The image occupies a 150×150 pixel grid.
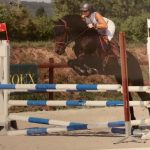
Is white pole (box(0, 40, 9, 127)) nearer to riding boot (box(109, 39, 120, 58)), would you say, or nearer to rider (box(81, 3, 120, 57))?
rider (box(81, 3, 120, 57))

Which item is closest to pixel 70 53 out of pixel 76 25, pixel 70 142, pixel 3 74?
pixel 76 25

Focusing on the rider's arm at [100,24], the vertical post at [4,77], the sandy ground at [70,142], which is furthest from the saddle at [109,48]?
the vertical post at [4,77]

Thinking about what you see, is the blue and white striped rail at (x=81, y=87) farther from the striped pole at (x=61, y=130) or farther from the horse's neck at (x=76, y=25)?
the horse's neck at (x=76, y=25)

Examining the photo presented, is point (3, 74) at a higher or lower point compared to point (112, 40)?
lower

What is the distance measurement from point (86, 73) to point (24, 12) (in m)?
3.34

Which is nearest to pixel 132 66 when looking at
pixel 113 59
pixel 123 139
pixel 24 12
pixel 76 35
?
pixel 113 59

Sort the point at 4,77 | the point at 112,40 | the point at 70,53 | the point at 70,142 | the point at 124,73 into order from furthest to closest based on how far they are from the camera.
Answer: the point at 70,53 → the point at 112,40 → the point at 4,77 → the point at 70,142 → the point at 124,73

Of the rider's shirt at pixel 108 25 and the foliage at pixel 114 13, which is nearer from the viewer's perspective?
the rider's shirt at pixel 108 25

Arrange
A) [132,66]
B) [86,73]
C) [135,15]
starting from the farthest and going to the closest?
[135,15]
[86,73]
[132,66]

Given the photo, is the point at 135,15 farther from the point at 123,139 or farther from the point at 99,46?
the point at 123,139

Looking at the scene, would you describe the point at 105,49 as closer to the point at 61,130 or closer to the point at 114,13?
the point at 114,13

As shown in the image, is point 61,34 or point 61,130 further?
point 61,34

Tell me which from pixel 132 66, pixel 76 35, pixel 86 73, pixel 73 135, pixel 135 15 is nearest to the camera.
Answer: pixel 73 135

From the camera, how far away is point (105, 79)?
10711 millimetres
